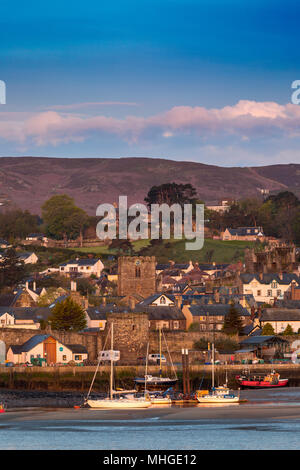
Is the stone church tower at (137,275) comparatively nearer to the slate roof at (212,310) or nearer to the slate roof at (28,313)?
the slate roof at (28,313)

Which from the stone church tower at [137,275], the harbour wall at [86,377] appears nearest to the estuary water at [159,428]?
the harbour wall at [86,377]

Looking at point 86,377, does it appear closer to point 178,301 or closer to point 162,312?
point 162,312

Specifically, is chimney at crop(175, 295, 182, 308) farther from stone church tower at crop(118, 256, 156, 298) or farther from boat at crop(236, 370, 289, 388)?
boat at crop(236, 370, 289, 388)

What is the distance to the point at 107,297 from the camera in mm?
106562

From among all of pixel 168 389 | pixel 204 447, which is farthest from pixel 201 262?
pixel 204 447

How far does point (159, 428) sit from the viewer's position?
4628 centimetres

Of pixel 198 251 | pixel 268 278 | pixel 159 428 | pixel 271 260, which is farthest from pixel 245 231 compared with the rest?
pixel 159 428

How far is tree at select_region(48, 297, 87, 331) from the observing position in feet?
276

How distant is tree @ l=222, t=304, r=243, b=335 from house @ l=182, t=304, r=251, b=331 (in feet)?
4.54

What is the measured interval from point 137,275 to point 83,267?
31908 millimetres

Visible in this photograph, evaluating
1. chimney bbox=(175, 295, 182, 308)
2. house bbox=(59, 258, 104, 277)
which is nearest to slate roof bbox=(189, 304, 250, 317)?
chimney bbox=(175, 295, 182, 308)

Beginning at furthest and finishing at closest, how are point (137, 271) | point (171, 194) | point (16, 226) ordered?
1. point (16, 226)
2. point (171, 194)
3. point (137, 271)

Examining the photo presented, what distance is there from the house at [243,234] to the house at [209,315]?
63141 mm
